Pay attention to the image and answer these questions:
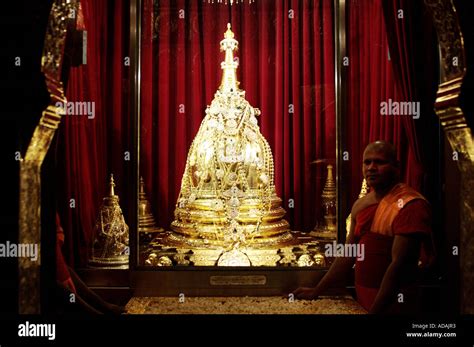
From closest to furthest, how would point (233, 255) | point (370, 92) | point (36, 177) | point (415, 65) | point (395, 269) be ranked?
point (36, 177) < point (395, 269) < point (415, 65) < point (233, 255) < point (370, 92)

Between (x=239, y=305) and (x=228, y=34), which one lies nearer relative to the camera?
(x=239, y=305)

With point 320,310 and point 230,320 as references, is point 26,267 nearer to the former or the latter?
point 230,320

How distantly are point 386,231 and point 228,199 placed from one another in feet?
3.45

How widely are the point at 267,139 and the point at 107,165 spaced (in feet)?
3.63

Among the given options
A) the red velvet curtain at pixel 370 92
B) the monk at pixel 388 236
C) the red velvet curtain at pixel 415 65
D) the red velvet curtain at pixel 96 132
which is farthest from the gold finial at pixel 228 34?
the monk at pixel 388 236

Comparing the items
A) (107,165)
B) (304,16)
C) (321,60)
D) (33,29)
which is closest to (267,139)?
(321,60)

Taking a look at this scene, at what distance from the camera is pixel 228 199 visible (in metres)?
2.62

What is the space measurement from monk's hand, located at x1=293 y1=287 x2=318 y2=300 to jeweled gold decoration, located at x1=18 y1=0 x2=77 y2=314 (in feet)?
4.29

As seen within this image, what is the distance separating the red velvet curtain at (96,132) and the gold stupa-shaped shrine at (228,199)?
43 cm

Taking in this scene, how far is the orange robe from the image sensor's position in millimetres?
1788

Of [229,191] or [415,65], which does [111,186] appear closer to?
[229,191]

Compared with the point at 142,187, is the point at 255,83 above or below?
above

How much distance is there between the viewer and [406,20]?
218 centimetres

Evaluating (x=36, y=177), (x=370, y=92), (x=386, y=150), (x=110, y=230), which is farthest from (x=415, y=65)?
(x=110, y=230)
